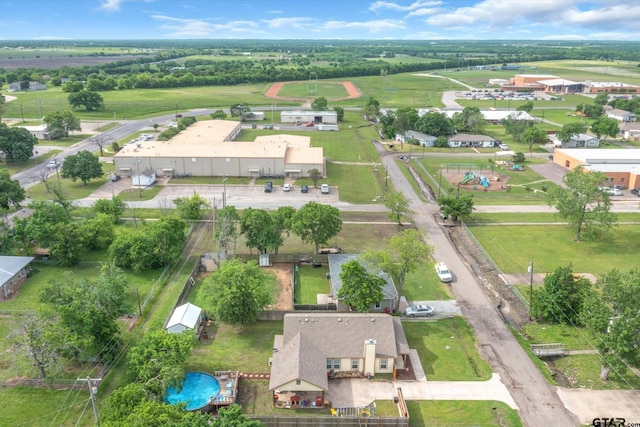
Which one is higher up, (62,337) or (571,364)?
(62,337)

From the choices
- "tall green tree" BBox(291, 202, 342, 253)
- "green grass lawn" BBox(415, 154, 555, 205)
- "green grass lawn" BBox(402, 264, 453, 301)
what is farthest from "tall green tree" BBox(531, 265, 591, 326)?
"green grass lawn" BBox(415, 154, 555, 205)

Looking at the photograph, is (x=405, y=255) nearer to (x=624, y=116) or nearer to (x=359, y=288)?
(x=359, y=288)

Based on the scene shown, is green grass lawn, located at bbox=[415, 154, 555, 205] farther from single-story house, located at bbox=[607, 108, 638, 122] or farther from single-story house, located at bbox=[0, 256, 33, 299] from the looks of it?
single-story house, located at bbox=[0, 256, 33, 299]

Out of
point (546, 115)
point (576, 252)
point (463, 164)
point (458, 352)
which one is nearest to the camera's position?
point (458, 352)

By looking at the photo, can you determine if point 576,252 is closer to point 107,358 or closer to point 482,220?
point 482,220

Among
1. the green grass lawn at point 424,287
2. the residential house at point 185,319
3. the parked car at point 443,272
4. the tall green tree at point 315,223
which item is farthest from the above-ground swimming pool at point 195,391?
the parked car at point 443,272

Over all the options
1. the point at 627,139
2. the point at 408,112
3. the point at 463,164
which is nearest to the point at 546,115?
the point at 627,139
